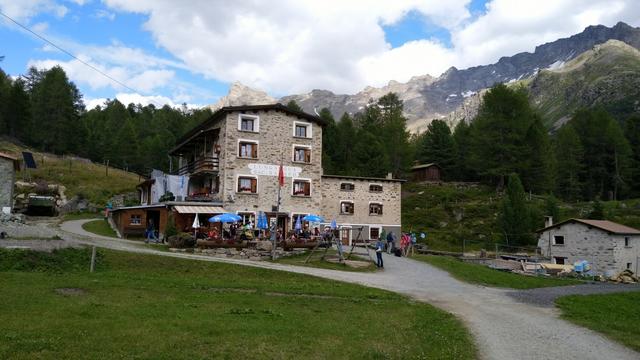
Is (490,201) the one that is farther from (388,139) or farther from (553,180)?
(388,139)

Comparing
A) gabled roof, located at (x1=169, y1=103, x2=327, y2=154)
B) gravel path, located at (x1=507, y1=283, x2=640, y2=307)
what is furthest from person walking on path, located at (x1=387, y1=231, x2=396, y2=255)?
gravel path, located at (x1=507, y1=283, x2=640, y2=307)

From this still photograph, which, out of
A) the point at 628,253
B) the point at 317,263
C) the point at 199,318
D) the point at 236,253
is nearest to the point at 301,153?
the point at 236,253

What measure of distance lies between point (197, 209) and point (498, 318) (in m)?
28.0

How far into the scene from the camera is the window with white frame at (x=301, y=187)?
45.7 m

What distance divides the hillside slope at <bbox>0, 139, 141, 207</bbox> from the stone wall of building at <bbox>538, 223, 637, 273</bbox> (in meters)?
53.9

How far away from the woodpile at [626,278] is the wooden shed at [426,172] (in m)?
48.6

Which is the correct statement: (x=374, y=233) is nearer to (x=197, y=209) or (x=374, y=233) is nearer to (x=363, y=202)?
(x=363, y=202)

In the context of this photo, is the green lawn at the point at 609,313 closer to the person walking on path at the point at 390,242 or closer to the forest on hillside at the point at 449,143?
the person walking on path at the point at 390,242

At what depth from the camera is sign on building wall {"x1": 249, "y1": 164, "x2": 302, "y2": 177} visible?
44156 millimetres

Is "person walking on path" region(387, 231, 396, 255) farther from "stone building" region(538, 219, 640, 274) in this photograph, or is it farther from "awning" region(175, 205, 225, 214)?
"stone building" region(538, 219, 640, 274)

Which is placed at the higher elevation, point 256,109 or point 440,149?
point 440,149

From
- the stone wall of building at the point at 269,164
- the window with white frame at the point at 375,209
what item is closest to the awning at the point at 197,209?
the stone wall of building at the point at 269,164

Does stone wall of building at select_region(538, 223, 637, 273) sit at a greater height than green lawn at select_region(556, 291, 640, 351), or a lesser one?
greater

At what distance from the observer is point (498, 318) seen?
55.4 feet
